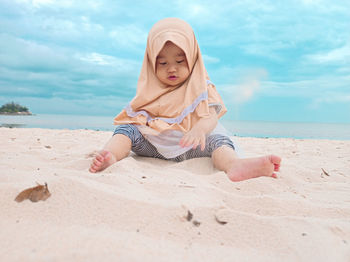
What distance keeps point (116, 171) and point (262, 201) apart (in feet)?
3.35

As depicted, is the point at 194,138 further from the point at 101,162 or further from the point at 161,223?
the point at 161,223

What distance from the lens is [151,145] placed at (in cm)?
297

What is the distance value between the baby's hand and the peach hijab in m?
0.24

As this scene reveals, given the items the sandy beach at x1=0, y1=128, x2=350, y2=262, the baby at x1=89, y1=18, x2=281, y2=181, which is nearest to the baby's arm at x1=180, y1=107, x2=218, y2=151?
the baby at x1=89, y1=18, x2=281, y2=181

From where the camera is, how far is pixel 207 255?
40.7 inches

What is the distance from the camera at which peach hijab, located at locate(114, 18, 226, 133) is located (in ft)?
9.00

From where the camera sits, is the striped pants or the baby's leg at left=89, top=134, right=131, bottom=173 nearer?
the baby's leg at left=89, top=134, right=131, bottom=173

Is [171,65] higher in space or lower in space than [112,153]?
higher

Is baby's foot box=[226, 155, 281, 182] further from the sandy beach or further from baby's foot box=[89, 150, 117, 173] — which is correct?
baby's foot box=[89, 150, 117, 173]

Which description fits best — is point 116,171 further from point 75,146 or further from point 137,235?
point 75,146

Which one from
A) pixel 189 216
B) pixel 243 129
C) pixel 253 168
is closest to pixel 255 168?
pixel 253 168

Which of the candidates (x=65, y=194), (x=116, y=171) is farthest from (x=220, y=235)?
(x=116, y=171)

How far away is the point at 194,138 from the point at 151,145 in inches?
24.6

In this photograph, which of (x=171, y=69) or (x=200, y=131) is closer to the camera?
(x=200, y=131)
